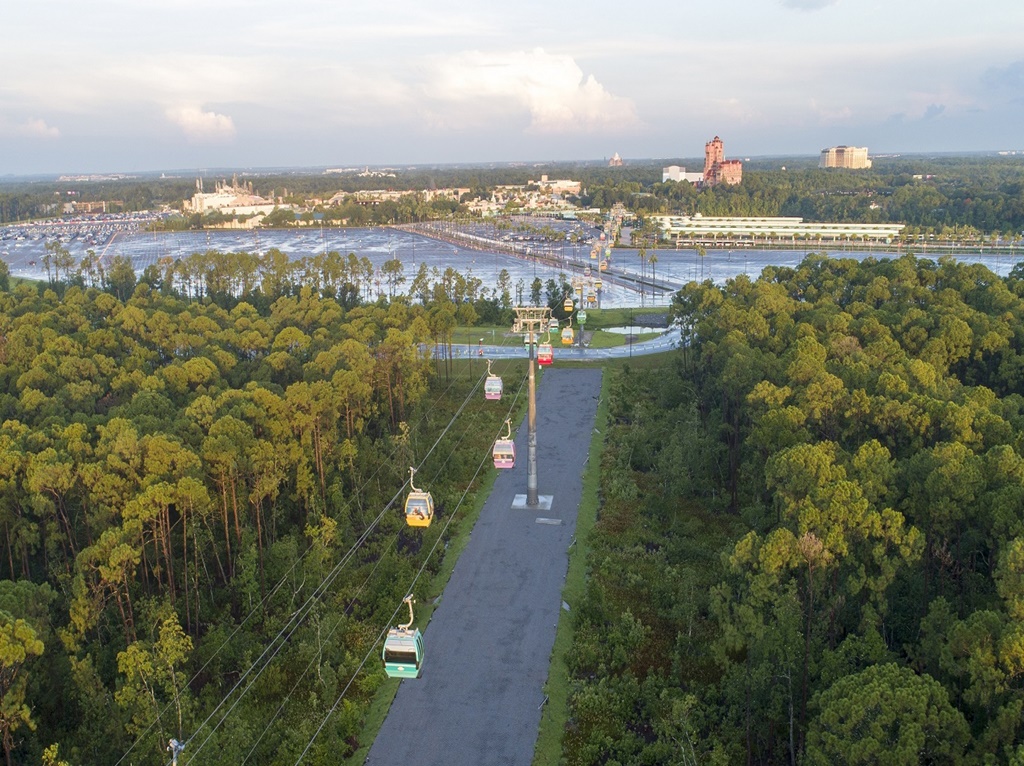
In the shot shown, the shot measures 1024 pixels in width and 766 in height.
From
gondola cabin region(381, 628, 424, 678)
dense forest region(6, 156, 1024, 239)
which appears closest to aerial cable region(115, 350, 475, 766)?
gondola cabin region(381, 628, 424, 678)

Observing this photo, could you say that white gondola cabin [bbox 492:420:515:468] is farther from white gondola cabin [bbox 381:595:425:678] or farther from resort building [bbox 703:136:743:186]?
resort building [bbox 703:136:743:186]

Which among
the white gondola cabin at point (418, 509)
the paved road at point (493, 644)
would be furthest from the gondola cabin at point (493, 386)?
the white gondola cabin at point (418, 509)

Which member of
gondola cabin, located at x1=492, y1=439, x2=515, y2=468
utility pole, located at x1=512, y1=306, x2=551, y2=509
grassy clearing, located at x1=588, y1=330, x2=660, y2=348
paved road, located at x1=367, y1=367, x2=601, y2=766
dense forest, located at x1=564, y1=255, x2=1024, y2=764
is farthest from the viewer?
grassy clearing, located at x1=588, y1=330, x2=660, y2=348

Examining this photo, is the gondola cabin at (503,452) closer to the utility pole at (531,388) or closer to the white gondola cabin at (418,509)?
the utility pole at (531,388)

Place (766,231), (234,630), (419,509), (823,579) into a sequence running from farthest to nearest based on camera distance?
(766,231) < (419,509) < (234,630) < (823,579)

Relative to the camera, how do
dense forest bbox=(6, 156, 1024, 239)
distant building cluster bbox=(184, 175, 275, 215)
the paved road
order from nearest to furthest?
the paved road < dense forest bbox=(6, 156, 1024, 239) < distant building cluster bbox=(184, 175, 275, 215)

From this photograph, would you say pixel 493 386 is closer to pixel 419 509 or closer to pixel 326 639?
pixel 419 509

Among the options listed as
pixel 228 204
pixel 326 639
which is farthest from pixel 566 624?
pixel 228 204
